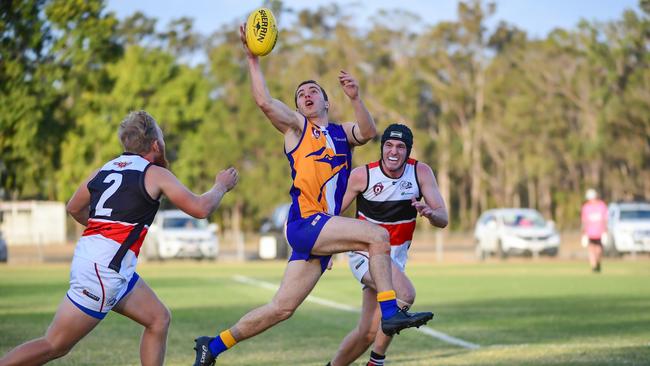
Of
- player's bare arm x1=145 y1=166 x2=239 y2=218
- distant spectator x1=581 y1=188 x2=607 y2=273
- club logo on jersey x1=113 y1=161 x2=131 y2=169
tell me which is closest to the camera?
player's bare arm x1=145 y1=166 x2=239 y2=218

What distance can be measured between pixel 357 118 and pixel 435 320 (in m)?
9.05

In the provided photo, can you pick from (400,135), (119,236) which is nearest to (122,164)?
(119,236)

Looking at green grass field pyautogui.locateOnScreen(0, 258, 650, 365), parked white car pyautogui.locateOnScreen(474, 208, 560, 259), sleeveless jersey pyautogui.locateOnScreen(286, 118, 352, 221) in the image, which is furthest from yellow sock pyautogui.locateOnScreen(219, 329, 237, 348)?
parked white car pyautogui.locateOnScreen(474, 208, 560, 259)

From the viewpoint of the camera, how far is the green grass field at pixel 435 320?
1297cm

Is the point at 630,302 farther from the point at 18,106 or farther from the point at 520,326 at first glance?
the point at 18,106

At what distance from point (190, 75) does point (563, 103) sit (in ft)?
72.4

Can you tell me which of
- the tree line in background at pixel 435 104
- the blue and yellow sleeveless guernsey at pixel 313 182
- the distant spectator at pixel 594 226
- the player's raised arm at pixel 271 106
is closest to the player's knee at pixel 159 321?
the blue and yellow sleeveless guernsey at pixel 313 182

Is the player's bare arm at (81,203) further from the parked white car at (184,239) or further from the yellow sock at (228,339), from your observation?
the parked white car at (184,239)

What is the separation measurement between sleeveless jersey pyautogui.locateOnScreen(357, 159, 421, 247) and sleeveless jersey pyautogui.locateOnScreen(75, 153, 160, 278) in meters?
2.59

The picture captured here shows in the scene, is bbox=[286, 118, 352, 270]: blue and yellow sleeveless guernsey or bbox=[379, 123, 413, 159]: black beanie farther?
bbox=[379, 123, 413, 159]: black beanie

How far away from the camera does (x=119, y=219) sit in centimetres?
817

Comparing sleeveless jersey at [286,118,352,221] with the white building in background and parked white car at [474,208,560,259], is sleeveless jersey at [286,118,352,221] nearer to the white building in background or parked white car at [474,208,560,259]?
parked white car at [474,208,560,259]

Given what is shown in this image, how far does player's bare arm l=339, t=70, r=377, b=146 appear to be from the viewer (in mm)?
9570

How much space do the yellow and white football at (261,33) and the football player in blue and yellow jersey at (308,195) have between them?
A: 0.06 m
